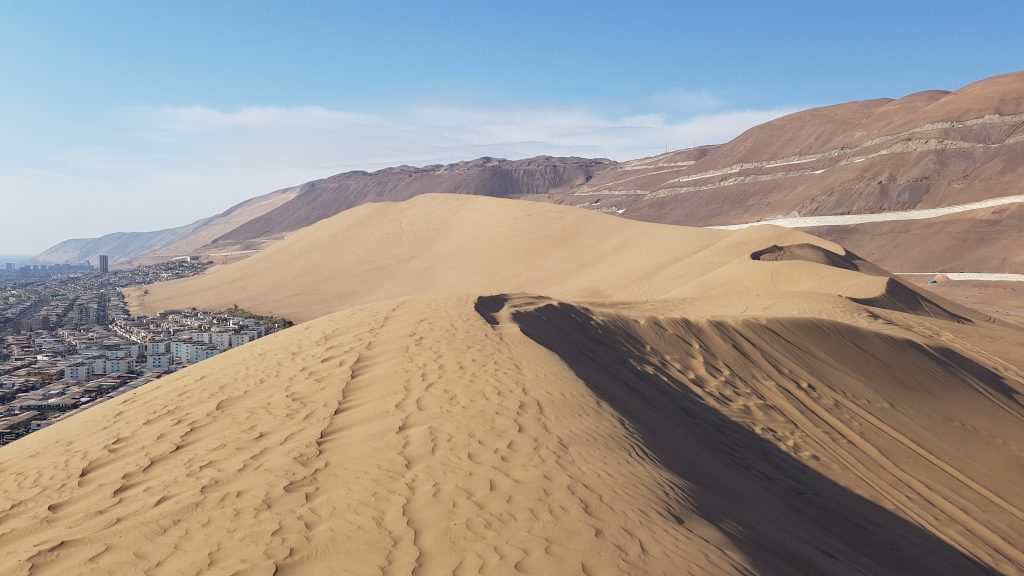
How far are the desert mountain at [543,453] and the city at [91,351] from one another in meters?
14.3

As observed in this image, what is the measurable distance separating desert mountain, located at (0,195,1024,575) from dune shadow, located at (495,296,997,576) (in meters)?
0.05

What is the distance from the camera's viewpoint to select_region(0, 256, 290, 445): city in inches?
1080

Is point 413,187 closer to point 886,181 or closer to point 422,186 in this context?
point 422,186

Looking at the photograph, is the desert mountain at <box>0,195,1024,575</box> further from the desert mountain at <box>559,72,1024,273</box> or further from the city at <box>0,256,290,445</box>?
the desert mountain at <box>559,72,1024,273</box>

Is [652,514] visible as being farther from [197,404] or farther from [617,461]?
[197,404]

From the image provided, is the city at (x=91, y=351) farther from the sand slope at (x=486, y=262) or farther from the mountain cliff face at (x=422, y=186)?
the mountain cliff face at (x=422, y=186)

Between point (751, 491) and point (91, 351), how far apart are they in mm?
41998

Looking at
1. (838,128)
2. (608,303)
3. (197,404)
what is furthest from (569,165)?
(197,404)

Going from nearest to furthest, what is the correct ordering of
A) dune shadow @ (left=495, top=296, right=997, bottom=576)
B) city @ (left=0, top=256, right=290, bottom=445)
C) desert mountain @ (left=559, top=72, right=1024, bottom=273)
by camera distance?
dune shadow @ (left=495, top=296, right=997, bottom=576)
city @ (left=0, top=256, right=290, bottom=445)
desert mountain @ (left=559, top=72, right=1024, bottom=273)

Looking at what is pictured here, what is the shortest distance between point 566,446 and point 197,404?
5246mm

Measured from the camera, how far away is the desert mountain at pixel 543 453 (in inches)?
213

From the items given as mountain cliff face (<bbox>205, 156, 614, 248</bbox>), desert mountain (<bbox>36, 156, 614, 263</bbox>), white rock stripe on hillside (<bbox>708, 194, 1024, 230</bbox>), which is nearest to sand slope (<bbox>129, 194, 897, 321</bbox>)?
white rock stripe on hillside (<bbox>708, 194, 1024, 230</bbox>)

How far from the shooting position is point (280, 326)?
46.0 metres

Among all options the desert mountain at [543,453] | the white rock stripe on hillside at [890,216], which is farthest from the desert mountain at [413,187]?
the desert mountain at [543,453]
